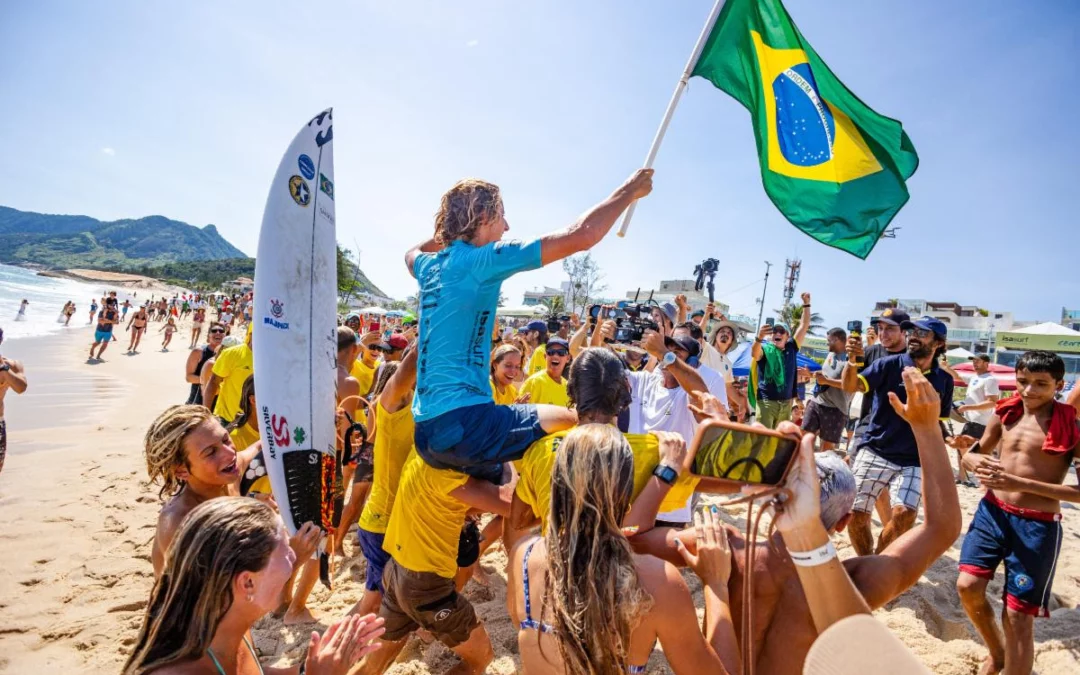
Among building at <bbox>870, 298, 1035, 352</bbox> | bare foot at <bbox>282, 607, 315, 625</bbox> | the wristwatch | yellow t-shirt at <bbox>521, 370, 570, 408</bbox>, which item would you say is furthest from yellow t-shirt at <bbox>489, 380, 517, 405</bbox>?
building at <bbox>870, 298, 1035, 352</bbox>

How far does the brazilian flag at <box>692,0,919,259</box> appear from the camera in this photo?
3.45m

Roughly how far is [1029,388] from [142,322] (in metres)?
24.1

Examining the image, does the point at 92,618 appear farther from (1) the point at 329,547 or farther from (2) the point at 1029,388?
(2) the point at 1029,388

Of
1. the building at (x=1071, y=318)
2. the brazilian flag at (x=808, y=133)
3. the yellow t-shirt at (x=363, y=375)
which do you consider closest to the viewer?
the brazilian flag at (x=808, y=133)

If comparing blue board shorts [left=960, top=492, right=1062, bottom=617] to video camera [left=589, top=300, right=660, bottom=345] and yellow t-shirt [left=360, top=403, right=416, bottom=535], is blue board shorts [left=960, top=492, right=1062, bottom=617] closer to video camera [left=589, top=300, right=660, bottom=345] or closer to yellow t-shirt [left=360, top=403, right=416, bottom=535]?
video camera [left=589, top=300, right=660, bottom=345]

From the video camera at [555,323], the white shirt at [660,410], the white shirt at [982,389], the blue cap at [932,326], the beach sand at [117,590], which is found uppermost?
the blue cap at [932,326]

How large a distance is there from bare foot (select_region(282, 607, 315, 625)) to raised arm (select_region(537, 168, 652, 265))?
3052 millimetres

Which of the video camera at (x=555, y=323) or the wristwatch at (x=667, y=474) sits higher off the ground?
the video camera at (x=555, y=323)

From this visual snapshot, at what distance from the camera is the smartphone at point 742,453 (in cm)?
115

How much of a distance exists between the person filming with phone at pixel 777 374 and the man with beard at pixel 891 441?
2599 millimetres

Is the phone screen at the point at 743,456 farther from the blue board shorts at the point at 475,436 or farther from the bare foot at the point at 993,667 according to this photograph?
the bare foot at the point at 993,667

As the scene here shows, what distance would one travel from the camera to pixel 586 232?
207cm

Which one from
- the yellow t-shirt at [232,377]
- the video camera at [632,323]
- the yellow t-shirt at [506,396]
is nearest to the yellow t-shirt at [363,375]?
the yellow t-shirt at [232,377]

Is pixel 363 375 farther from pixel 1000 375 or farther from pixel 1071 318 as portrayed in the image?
pixel 1071 318
